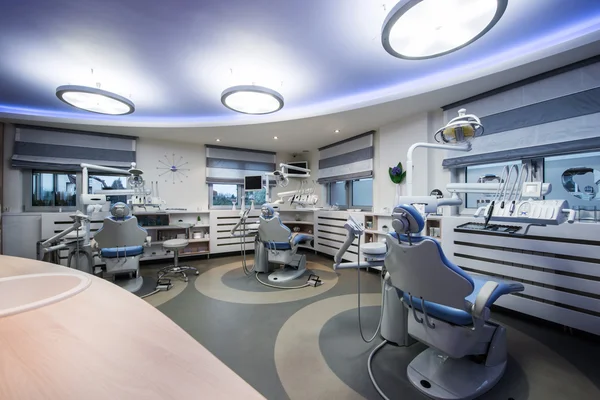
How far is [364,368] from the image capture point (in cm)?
171

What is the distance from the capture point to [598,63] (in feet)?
7.14

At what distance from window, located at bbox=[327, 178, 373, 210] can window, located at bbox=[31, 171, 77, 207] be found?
516 cm

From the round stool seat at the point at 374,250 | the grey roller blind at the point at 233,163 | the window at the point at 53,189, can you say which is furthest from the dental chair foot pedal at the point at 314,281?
the window at the point at 53,189

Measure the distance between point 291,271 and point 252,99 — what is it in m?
2.62

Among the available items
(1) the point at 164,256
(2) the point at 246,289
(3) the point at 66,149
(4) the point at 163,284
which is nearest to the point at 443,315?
(2) the point at 246,289

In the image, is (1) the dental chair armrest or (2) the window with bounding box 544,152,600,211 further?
(2) the window with bounding box 544,152,600,211

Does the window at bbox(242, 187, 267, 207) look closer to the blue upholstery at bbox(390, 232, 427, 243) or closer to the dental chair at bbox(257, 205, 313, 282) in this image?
the dental chair at bbox(257, 205, 313, 282)

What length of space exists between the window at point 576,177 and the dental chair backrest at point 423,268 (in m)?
2.30


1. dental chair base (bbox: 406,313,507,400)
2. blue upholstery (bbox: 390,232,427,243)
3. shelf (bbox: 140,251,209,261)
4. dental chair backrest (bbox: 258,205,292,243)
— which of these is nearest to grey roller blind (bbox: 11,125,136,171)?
shelf (bbox: 140,251,209,261)

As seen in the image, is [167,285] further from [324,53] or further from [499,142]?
[499,142]

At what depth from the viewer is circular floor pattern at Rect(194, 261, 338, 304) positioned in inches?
114

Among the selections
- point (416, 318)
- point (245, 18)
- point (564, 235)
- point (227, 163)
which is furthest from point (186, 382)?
point (227, 163)

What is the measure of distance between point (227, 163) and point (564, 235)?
5.39m

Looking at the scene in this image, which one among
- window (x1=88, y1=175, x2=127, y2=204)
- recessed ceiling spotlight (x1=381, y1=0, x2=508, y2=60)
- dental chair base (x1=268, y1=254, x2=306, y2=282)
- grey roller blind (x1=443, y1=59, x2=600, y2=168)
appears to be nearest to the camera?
recessed ceiling spotlight (x1=381, y1=0, x2=508, y2=60)
